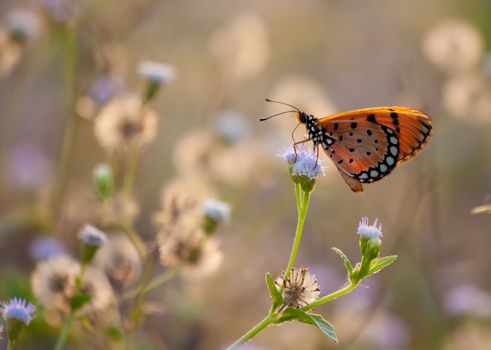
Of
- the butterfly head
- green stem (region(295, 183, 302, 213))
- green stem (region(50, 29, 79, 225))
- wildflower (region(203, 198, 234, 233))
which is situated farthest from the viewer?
green stem (region(50, 29, 79, 225))

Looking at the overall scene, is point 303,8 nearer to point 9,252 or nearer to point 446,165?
point 446,165

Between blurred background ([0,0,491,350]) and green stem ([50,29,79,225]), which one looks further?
blurred background ([0,0,491,350])

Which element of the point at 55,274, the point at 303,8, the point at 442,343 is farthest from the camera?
the point at 303,8

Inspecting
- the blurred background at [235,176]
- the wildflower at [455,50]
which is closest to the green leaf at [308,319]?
the blurred background at [235,176]

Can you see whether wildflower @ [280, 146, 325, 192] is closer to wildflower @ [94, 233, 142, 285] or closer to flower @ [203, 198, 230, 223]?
flower @ [203, 198, 230, 223]

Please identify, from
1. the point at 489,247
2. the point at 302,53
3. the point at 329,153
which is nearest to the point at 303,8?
the point at 302,53

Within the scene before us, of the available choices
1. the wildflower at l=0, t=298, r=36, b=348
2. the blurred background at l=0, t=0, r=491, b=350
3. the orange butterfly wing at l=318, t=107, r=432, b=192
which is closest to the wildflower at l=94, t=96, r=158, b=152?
the blurred background at l=0, t=0, r=491, b=350

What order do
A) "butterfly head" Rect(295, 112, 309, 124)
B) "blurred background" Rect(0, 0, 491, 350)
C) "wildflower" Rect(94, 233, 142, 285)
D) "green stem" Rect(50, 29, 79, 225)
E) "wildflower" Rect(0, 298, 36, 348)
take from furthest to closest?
"blurred background" Rect(0, 0, 491, 350) < "green stem" Rect(50, 29, 79, 225) < "wildflower" Rect(94, 233, 142, 285) < "butterfly head" Rect(295, 112, 309, 124) < "wildflower" Rect(0, 298, 36, 348)
